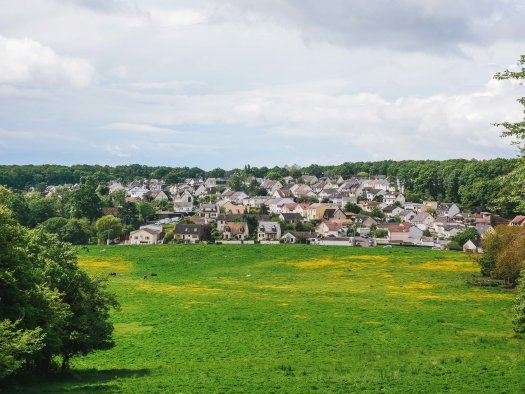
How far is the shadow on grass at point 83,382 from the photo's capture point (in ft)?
67.5

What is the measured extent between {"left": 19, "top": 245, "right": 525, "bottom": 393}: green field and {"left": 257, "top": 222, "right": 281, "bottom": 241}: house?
134ft

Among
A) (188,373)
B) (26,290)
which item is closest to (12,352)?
(26,290)

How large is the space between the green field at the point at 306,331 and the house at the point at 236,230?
4105cm

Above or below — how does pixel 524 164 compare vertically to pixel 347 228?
above

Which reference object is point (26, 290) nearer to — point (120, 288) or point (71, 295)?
point (71, 295)

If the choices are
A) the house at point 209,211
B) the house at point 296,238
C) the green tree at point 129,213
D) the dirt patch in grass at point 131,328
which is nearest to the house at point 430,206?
the house at point 296,238

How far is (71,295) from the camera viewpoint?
25812mm

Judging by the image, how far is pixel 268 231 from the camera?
11769 cm

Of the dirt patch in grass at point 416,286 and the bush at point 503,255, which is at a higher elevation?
the bush at point 503,255

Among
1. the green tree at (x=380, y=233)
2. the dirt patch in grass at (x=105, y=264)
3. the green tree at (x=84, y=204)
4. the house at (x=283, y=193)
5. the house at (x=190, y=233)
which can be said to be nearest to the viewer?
the dirt patch in grass at (x=105, y=264)

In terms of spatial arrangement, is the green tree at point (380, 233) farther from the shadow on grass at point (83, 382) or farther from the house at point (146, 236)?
the shadow on grass at point (83, 382)

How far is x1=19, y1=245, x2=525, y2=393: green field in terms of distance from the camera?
2144 cm

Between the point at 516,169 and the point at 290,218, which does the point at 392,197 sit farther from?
the point at 516,169

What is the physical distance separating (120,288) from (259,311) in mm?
19399
